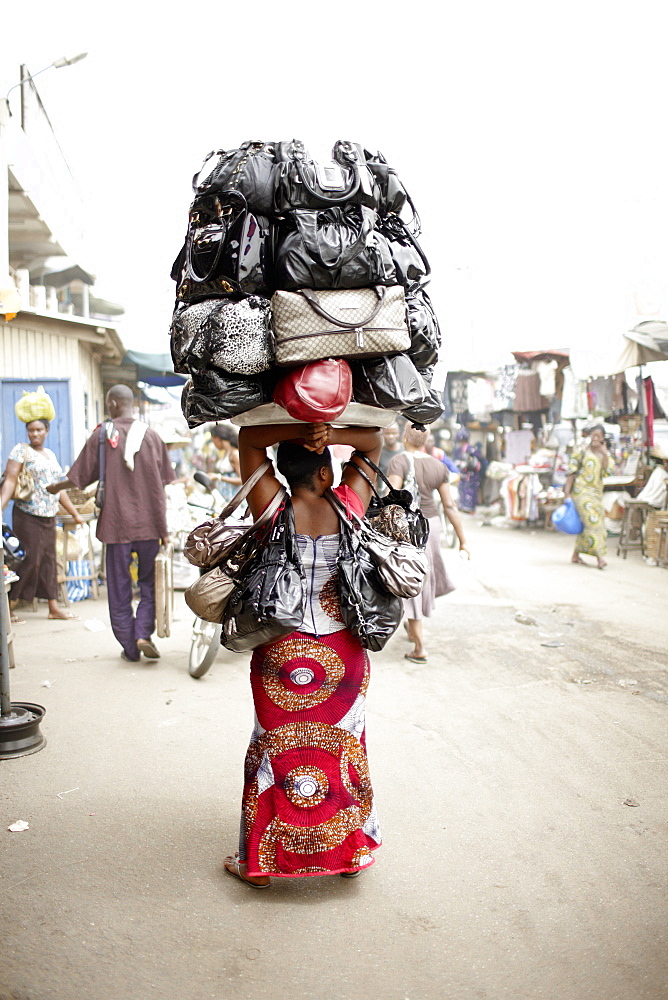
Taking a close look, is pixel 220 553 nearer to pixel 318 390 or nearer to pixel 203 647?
pixel 318 390

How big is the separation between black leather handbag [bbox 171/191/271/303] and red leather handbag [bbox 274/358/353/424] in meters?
0.39

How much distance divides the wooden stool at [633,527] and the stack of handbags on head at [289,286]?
11607 millimetres

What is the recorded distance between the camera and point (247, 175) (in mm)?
2941

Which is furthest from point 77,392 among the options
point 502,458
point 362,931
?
point 502,458

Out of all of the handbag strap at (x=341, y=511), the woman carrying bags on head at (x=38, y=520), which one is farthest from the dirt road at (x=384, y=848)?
the woman carrying bags on head at (x=38, y=520)

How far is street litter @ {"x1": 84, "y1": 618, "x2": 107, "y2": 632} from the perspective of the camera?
8352 mm

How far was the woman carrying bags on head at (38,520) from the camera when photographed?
8094mm

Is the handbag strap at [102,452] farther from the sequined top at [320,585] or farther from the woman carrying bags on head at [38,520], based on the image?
the sequined top at [320,585]

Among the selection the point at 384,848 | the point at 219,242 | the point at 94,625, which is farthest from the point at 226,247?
the point at 94,625

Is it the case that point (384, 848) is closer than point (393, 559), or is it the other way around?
point (393, 559)

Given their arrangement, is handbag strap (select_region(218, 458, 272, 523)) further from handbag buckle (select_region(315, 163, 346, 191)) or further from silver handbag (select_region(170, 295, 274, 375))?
handbag buckle (select_region(315, 163, 346, 191))

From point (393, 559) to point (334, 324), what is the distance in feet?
3.19

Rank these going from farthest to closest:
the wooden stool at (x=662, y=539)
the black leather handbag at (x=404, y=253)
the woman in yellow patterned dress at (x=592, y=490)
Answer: the wooden stool at (x=662, y=539)
the woman in yellow patterned dress at (x=592, y=490)
the black leather handbag at (x=404, y=253)

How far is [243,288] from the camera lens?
9.90 ft
